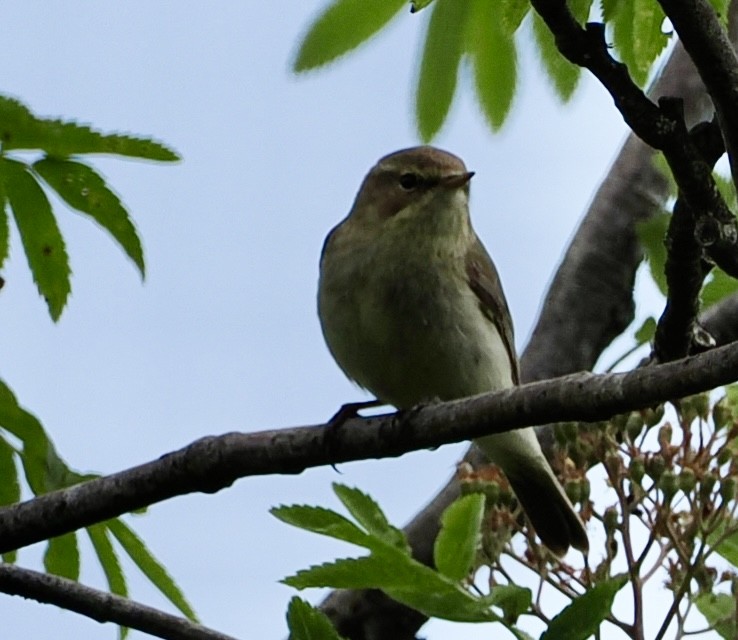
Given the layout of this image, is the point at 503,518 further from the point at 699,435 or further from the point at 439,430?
the point at 439,430

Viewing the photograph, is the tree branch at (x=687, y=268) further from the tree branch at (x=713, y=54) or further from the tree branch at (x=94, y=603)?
the tree branch at (x=94, y=603)

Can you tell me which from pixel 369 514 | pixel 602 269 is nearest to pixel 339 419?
pixel 369 514

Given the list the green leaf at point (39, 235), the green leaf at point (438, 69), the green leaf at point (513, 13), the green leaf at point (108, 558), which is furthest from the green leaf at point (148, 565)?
the green leaf at point (438, 69)

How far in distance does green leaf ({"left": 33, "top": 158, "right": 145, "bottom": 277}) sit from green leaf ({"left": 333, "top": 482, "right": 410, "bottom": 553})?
0.83 m

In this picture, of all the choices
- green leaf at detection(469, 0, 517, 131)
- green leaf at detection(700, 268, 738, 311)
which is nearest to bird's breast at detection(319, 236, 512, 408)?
green leaf at detection(469, 0, 517, 131)

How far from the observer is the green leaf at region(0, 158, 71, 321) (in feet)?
9.86

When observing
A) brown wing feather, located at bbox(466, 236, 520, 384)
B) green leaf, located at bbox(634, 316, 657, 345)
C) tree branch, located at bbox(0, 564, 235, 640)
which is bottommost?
tree branch, located at bbox(0, 564, 235, 640)

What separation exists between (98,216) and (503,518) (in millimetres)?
1420

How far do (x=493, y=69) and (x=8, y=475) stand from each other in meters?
1.90

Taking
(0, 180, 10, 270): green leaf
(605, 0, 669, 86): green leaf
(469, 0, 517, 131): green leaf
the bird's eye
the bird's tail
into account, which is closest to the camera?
(605, 0, 669, 86): green leaf

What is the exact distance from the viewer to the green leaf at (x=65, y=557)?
3117 millimetres

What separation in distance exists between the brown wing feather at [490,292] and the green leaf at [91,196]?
1562 millimetres

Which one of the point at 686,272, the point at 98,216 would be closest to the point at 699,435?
the point at 686,272

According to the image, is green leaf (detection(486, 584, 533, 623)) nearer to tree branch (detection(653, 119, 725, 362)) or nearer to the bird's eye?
tree branch (detection(653, 119, 725, 362))
